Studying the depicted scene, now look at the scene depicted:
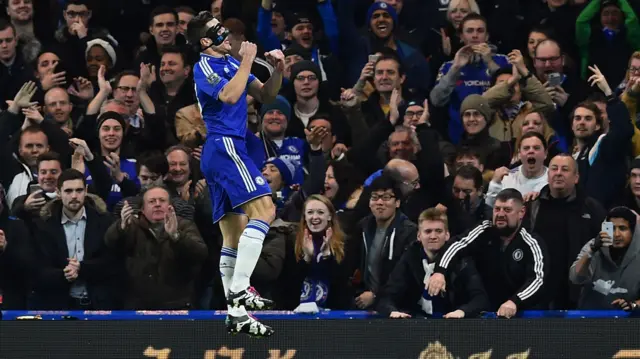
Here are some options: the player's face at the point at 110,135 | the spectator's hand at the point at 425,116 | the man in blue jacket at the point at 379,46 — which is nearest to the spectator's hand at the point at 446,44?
the man in blue jacket at the point at 379,46

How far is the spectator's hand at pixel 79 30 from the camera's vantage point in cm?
1948

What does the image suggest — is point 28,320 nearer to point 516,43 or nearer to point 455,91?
point 455,91

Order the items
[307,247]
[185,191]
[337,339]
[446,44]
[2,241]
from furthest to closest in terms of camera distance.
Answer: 1. [446,44]
2. [185,191]
3. [2,241]
4. [307,247]
5. [337,339]

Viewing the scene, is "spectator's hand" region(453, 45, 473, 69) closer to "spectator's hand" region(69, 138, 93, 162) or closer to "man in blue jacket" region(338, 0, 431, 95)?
"man in blue jacket" region(338, 0, 431, 95)

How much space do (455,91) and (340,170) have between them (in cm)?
202

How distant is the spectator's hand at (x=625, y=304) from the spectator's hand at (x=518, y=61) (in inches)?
133

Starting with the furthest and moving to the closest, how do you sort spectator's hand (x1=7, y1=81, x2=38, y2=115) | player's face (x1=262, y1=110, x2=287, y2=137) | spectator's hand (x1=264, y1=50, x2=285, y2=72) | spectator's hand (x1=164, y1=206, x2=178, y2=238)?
spectator's hand (x1=7, y1=81, x2=38, y2=115) < player's face (x1=262, y1=110, x2=287, y2=137) < spectator's hand (x1=164, y1=206, x2=178, y2=238) < spectator's hand (x1=264, y1=50, x2=285, y2=72)

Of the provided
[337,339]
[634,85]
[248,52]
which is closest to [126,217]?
[337,339]

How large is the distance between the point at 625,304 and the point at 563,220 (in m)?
1.19

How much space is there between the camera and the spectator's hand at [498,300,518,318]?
14344 millimetres

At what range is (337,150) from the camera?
1722 cm

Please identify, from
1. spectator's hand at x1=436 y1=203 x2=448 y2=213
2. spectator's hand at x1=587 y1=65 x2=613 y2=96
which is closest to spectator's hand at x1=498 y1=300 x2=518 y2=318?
spectator's hand at x1=436 y1=203 x2=448 y2=213

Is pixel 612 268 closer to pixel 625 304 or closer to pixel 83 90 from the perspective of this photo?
pixel 625 304

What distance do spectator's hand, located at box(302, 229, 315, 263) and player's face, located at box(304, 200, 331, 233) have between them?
0.24ft
